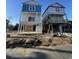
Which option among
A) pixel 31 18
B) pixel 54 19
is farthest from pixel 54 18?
pixel 31 18

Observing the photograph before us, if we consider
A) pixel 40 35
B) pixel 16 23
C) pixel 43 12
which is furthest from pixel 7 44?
pixel 43 12

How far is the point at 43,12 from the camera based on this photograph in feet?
5.20

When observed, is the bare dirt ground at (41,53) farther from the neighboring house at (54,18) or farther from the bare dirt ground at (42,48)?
the neighboring house at (54,18)

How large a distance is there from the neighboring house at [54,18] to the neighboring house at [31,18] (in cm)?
6

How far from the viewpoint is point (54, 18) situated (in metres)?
1.59

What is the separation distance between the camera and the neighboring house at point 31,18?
61.6 inches

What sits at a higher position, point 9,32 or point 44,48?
point 9,32

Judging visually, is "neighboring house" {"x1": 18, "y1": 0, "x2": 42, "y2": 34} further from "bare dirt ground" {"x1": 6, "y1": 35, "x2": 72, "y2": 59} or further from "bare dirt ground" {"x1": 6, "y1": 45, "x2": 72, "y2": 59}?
"bare dirt ground" {"x1": 6, "y1": 45, "x2": 72, "y2": 59}

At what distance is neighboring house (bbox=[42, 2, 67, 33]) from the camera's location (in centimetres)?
158

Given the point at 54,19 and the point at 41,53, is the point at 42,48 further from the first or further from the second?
the point at 54,19

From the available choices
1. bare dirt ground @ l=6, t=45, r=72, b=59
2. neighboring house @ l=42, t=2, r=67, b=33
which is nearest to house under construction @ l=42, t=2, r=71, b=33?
neighboring house @ l=42, t=2, r=67, b=33
